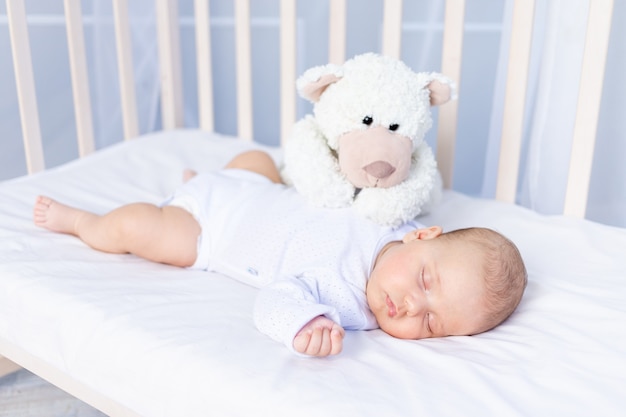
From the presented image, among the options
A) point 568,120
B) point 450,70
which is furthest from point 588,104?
point 450,70

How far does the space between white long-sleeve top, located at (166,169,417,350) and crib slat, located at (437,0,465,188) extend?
0.30 m

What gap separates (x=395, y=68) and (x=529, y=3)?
1.11 ft

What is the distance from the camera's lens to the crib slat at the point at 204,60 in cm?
152

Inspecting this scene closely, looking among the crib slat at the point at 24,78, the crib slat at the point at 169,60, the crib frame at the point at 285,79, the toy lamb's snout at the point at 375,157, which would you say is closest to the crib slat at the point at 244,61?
the crib frame at the point at 285,79

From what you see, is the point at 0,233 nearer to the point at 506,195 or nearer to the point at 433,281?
the point at 433,281

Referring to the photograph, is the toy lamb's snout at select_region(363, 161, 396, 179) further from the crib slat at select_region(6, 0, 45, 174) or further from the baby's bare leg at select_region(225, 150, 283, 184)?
the crib slat at select_region(6, 0, 45, 174)

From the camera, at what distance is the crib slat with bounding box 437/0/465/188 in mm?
1230

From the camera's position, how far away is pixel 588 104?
1124mm

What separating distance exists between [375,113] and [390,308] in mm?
300

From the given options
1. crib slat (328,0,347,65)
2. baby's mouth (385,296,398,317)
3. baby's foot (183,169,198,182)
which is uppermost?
crib slat (328,0,347,65)

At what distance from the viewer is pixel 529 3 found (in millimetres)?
1173

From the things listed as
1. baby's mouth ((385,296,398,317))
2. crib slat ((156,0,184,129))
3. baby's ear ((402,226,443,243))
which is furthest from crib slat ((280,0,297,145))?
baby's mouth ((385,296,398,317))

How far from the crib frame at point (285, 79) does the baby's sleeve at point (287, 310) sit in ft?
0.64

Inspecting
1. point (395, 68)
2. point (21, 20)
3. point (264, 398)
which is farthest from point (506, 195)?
point (21, 20)
